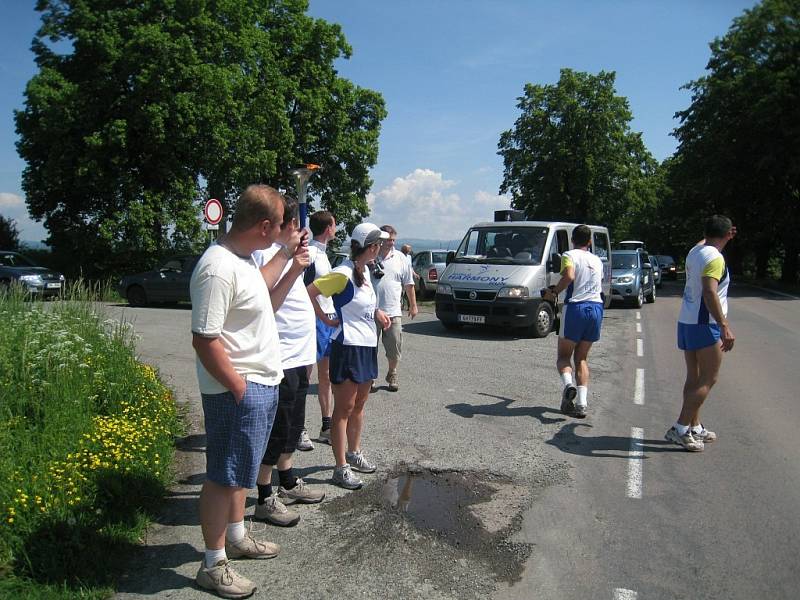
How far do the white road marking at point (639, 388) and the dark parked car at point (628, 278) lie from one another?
34.7ft

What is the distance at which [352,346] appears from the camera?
15.1 feet

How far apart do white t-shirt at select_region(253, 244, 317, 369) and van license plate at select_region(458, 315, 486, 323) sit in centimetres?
835

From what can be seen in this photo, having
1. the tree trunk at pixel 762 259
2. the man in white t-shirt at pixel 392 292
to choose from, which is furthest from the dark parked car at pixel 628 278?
the tree trunk at pixel 762 259

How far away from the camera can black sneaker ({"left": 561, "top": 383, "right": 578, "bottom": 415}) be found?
21.9ft

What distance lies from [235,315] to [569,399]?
453 centimetres

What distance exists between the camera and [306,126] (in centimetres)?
3153

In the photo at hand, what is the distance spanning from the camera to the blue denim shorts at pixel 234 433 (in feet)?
10.2

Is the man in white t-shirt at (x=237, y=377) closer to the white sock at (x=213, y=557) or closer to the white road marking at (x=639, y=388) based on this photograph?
the white sock at (x=213, y=557)

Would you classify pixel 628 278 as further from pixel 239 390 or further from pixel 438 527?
pixel 239 390

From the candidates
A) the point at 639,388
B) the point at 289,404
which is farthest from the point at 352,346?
the point at 639,388

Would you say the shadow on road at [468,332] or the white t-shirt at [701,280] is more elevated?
the white t-shirt at [701,280]

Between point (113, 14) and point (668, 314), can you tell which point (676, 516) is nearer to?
point (668, 314)

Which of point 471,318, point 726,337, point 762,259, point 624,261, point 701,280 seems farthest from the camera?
point 762,259

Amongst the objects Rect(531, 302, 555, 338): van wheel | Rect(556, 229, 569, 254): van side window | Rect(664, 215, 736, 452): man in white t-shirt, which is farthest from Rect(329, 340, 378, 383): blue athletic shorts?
Rect(556, 229, 569, 254): van side window
